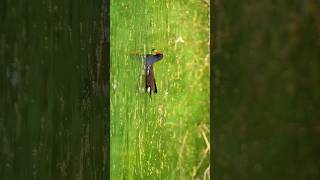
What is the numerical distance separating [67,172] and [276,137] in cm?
56

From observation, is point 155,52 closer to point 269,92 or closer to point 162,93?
point 162,93

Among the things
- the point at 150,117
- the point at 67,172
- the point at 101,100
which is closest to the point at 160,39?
the point at 150,117

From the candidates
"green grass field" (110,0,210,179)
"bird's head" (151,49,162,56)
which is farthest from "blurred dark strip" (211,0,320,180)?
"bird's head" (151,49,162,56)

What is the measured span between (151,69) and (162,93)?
0.06m

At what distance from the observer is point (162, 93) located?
0.93 m

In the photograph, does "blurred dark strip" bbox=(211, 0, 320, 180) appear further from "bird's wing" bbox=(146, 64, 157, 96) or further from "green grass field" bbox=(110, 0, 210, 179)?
"bird's wing" bbox=(146, 64, 157, 96)

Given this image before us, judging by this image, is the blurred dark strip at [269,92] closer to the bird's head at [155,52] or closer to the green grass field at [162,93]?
the green grass field at [162,93]

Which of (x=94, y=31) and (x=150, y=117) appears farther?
(x=150, y=117)

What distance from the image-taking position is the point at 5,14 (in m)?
0.46

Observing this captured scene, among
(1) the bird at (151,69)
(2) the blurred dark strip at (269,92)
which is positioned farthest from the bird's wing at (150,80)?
(2) the blurred dark strip at (269,92)

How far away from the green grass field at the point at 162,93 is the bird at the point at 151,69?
1 centimetres

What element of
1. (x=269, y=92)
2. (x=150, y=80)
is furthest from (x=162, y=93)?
(x=269, y=92)

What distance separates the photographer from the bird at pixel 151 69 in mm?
869

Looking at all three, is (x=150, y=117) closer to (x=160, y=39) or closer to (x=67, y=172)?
(x=160, y=39)
